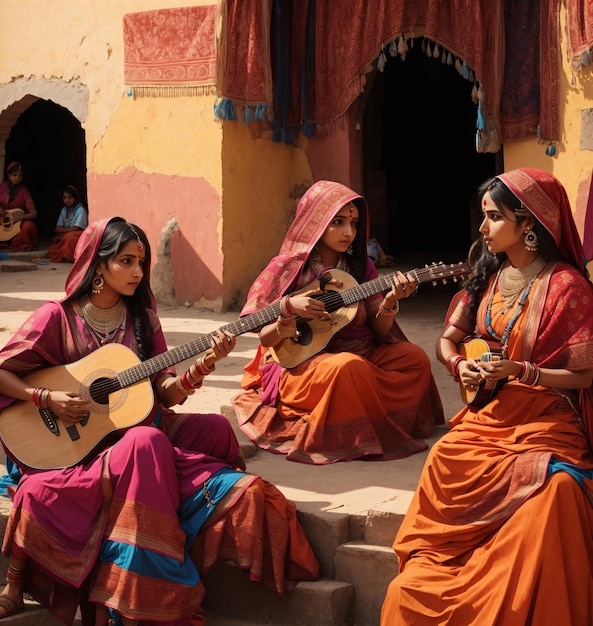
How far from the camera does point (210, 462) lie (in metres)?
4.73

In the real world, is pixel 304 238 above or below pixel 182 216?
above

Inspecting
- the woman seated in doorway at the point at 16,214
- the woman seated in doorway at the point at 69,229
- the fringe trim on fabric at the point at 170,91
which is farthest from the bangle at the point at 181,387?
the woman seated in doorway at the point at 16,214

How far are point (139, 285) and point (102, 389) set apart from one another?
1.80 ft

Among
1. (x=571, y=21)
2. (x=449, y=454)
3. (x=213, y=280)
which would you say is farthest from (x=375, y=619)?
(x=213, y=280)

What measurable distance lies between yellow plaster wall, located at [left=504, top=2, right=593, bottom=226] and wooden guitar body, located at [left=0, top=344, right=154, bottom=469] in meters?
4.73

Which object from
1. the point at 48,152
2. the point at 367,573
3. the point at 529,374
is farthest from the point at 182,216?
the point at 48,152

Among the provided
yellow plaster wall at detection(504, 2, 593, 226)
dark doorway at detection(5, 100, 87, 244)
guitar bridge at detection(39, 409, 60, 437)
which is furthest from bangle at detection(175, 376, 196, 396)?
dark doorway at detection(5, 100, 87, 244)

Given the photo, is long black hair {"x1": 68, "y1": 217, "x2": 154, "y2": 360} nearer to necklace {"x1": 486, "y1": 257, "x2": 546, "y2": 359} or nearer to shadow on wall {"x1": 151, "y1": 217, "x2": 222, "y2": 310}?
necklace {"x1": 486, "y1": 257, "x2": 546, "y2": 359}

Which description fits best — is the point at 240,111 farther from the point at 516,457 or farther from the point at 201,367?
the point at 516,457

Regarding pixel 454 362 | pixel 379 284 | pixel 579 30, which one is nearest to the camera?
pixel 454 362

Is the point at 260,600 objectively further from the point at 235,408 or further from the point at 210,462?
the point at 235,408

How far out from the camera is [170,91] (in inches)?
404

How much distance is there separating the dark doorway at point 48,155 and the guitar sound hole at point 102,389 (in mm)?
13642

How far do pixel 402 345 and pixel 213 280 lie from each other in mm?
4524
